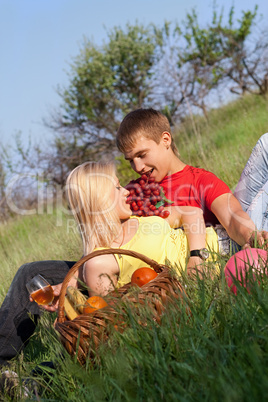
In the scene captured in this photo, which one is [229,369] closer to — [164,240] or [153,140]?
[164,240]

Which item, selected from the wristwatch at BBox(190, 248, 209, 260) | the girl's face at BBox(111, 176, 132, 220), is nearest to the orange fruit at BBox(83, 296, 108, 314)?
the wristwatch at BBox(190, 248, 209, 260)

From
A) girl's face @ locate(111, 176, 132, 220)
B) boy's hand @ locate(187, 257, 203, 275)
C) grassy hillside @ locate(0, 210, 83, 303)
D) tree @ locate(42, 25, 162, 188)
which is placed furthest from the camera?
tree @ locate(42, 25, 162, 188)

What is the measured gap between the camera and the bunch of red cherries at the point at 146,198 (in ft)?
10.2

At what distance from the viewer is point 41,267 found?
3.15 meters

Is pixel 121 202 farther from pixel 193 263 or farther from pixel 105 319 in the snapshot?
pixel 105 319

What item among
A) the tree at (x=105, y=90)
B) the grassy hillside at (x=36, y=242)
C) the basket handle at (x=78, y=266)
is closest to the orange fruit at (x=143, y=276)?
the basket handle at (x=78, y=266)

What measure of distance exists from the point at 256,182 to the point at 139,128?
37.3 inches

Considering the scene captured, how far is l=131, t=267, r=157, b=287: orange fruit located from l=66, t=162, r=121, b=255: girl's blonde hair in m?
0.49

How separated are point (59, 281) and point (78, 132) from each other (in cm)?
1285

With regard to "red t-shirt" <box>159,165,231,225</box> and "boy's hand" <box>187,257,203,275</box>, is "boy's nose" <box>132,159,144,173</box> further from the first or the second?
"boy's hand" <box>187,257,203,275</box>

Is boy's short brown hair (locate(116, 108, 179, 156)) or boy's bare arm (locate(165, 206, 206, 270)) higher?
boy's short brown hair (locate(116, 108, 179, 156))

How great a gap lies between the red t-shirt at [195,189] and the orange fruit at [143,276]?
0.83 m

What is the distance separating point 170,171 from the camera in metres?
3.39

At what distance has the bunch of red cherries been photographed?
310cm
